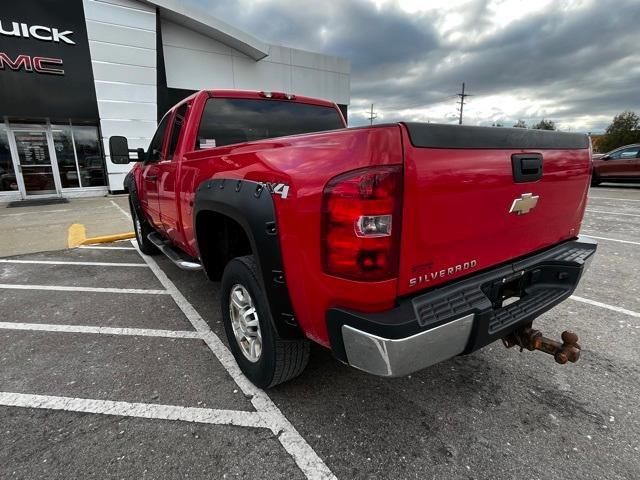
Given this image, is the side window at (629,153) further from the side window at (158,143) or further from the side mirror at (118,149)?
the side mirror at (118,149)

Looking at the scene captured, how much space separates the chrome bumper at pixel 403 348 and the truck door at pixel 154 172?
329cm

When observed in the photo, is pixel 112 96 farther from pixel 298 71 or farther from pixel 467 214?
pixel 467 214

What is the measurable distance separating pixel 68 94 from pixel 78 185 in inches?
132

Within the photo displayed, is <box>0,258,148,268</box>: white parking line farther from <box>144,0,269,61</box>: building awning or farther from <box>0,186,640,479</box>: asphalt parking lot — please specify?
<box>144,0,269,61</box>: building awning

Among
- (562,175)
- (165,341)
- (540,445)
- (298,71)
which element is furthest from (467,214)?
(298,71)

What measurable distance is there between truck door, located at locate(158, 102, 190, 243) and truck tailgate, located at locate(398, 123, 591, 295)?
2.40m

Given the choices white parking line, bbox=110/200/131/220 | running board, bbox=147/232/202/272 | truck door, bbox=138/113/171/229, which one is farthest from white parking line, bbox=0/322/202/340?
white parking line, bbox=110/200/131/220

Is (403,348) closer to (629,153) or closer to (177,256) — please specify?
(177,256)

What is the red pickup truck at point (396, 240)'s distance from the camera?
1.51 meters

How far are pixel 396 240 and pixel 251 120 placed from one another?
97.2 inches

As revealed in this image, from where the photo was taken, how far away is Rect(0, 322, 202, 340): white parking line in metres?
3.22

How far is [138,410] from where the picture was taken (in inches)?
89.3

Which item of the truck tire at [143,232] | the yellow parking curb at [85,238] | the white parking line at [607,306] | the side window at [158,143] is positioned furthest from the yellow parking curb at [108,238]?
the white parking line at [607,306]

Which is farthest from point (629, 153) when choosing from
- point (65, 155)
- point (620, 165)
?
point (65, 155)
